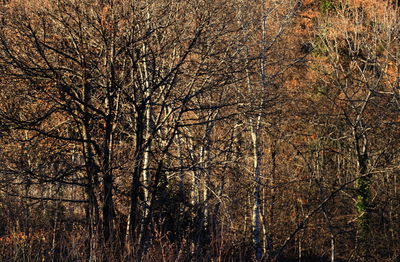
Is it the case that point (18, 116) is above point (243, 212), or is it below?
above

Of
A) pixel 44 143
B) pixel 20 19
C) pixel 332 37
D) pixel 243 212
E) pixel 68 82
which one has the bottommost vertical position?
pixel 243 212

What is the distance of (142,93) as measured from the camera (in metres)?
8.40

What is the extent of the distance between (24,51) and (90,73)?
1056 millimetres

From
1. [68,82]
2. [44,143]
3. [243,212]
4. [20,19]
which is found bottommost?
[243,212]

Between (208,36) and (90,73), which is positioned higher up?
(208,36)

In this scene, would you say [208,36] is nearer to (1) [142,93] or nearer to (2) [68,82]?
(1) [142,93]

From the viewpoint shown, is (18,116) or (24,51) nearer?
(24,51)

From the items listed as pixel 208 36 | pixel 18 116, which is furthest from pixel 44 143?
pixel 208 36

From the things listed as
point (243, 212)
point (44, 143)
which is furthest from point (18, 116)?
point (243, 212)

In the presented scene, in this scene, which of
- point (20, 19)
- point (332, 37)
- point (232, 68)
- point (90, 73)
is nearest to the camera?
point (20, 19)

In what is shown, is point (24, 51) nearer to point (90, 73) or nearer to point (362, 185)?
point (90, 73)

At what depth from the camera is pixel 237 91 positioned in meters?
13.0

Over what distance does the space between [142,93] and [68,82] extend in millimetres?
1321

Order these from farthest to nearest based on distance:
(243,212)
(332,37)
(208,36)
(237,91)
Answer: (332,37) → (243,212) → (237,91) → (208,36)
